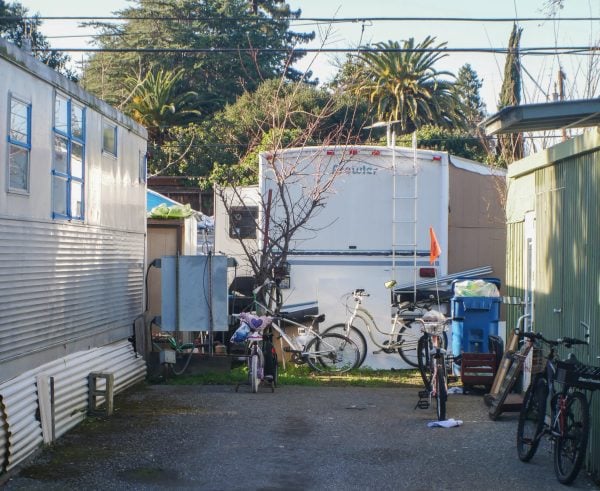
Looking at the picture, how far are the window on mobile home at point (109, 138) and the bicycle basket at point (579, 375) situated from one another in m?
6.54

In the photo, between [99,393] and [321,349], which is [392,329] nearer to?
[321,349]

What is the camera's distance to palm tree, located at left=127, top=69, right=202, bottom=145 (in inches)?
1430

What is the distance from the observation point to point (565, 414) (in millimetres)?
7328

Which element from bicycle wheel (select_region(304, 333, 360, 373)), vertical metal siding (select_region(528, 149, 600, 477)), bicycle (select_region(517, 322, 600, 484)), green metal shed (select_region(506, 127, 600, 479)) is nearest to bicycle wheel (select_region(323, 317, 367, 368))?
bicycle wheel (select_region(304, 333, 360, 373))

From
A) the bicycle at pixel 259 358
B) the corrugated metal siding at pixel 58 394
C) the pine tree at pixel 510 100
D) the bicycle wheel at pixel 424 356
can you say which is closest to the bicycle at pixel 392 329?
the bicycle at pixel 259 358

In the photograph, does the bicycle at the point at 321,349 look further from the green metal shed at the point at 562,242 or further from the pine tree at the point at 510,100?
the pine tree at the point at 510,100

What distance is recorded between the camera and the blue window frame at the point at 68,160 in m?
9.70

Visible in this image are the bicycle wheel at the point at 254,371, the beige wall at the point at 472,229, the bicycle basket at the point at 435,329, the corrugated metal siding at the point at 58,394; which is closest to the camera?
the corrugated metal siding at the point at 58,394

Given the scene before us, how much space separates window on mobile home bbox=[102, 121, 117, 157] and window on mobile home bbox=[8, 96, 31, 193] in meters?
2.89

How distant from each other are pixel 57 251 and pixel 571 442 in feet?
17.6

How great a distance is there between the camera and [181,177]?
34406 mm


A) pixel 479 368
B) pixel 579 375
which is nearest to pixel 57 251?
pixel 579 375

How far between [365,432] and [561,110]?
12.6 feet

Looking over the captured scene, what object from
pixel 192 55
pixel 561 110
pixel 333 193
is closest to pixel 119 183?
pixel 333 193
